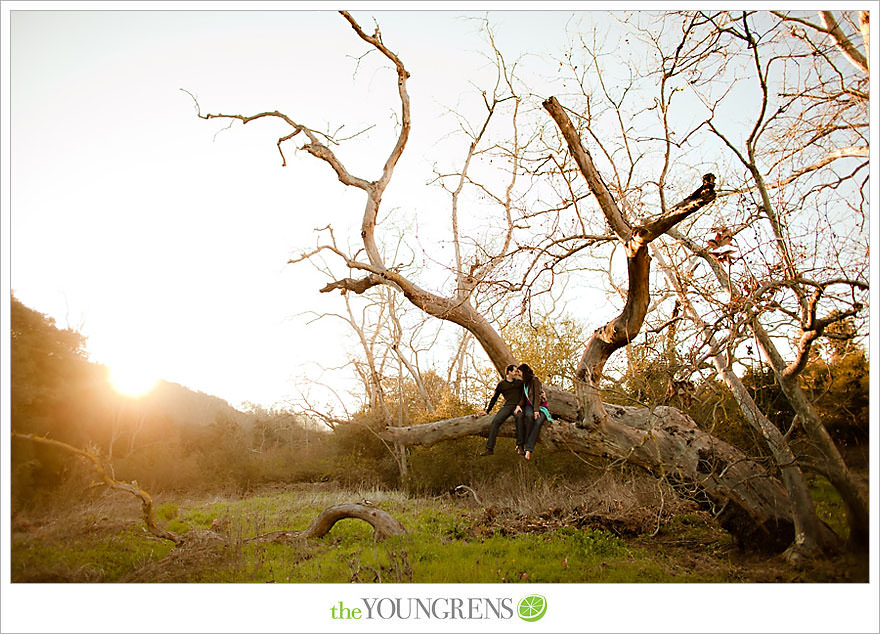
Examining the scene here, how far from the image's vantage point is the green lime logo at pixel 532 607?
4.26 metres

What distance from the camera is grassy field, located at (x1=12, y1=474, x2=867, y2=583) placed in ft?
16.0

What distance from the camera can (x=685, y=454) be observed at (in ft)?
18.6

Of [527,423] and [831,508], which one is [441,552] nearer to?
[527,423]

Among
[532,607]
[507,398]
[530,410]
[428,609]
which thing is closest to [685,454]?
[530,410]

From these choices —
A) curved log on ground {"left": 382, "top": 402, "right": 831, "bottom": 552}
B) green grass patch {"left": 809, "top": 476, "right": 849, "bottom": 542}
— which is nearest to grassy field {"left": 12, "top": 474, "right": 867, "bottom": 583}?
green grass patch {"left": 809, "top": 476, "right": 849, "bottom": 542}

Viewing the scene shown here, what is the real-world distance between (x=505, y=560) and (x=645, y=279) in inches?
112

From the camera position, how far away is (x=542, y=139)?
8625mm

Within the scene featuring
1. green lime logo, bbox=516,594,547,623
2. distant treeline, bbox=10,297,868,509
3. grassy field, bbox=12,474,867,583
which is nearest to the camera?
green lime logo, bbox=516,594,547,623

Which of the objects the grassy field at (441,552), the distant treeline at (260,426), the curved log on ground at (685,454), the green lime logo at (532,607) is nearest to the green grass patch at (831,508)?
the grassy field at (441,552)

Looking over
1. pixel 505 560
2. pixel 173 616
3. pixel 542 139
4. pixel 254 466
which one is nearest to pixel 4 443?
pixel 173 616

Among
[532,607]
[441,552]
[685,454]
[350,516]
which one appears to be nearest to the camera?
[532,607]

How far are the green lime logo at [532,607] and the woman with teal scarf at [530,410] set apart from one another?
5.35ft

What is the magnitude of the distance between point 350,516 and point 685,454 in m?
3.48

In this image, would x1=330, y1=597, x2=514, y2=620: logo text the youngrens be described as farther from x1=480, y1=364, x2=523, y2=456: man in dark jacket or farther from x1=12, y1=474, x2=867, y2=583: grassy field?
x1=480, y1=364, x2=523, y2=456: man in dark jacket
